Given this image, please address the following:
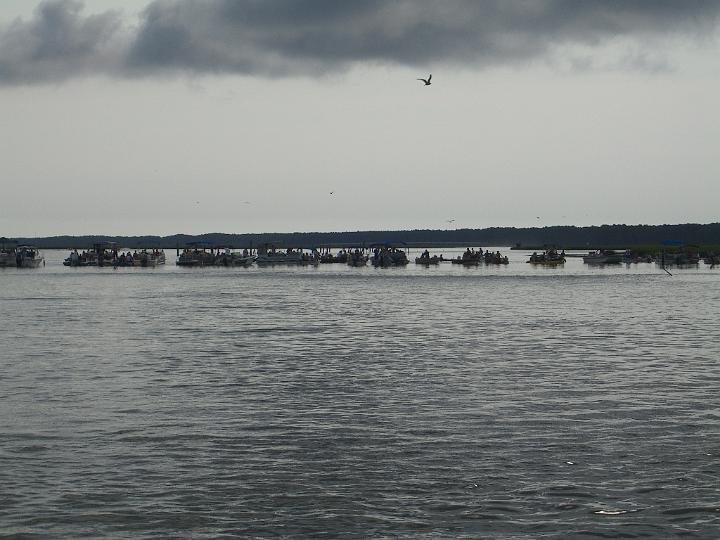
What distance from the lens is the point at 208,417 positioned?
20234mm

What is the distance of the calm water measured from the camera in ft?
42.5

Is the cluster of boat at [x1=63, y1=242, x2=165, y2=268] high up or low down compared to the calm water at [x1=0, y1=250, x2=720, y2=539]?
up

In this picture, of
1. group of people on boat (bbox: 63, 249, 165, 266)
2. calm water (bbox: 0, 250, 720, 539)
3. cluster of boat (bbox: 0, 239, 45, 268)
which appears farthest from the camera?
group of people on boat (bbox: 63, 249, 165, 266)

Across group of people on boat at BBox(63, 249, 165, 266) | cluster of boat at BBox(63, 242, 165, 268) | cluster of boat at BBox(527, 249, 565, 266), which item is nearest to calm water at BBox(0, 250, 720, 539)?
cluster of boat at BBox(527, 249, 565, 266)

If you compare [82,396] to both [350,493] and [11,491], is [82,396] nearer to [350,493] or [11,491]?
[11,491]

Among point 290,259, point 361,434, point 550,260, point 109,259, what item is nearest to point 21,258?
point 109,259

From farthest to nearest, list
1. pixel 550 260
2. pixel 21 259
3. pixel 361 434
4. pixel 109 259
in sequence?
pixel 109 259 < pixel 21 259 < pixel 550 260 < pixel 361 434

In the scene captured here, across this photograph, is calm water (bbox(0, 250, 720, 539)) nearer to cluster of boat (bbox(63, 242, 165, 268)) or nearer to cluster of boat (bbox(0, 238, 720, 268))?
cluster of boat (bbox(0, 238, 720, 268))

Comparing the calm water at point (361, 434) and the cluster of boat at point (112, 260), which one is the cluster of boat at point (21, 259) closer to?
the cluster of boat at point (112, 260)

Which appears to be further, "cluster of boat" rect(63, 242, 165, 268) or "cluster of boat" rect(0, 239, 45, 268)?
"cluster of boat" rect(63, 242, 165, 268)

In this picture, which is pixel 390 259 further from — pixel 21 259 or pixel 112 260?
pixel 21 259

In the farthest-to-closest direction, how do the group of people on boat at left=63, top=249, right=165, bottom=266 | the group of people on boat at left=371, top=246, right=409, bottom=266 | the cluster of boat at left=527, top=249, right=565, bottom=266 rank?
the group of people on boat at left=63, top=249, right=165, bottom=266
the group of people on boat at left=371, top=246, right=409, bottom=266
the cluster of boat at left=527, top=249, right=565, bottom=266

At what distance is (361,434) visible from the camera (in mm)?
18359

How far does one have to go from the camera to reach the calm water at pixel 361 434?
42.5 feet
